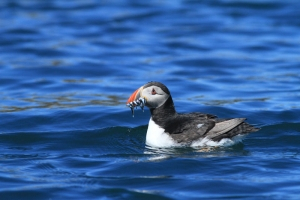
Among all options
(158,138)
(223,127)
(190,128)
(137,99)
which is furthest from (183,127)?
(137,99)

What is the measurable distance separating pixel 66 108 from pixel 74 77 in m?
3.39

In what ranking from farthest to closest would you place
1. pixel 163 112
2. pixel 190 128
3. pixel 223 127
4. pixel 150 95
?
pixel 163 112
pixel 150 95
pixel 190 128
pixel 223 127

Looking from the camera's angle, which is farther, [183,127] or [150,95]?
[150,95]

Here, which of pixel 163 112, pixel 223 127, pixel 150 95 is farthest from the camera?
pixel 163 112

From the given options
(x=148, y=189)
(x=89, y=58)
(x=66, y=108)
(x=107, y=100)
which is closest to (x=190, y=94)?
(x=107, y=100)

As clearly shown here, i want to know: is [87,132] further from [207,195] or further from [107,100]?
[207,195]

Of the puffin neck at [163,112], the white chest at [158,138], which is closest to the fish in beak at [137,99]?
the puffin neck at [163,112]

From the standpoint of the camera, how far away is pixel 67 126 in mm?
13000

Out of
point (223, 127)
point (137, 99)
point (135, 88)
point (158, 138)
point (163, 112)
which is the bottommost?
point (158, 138)

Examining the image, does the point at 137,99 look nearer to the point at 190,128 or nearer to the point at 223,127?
the point at 190,128

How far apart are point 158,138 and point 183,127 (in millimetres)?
448

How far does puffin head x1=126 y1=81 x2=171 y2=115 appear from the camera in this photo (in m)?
10.9

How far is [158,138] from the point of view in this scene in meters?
10.9

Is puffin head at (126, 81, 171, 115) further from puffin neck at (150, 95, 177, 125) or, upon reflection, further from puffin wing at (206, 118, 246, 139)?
puffin wing at (206, 118, 246, 139)
